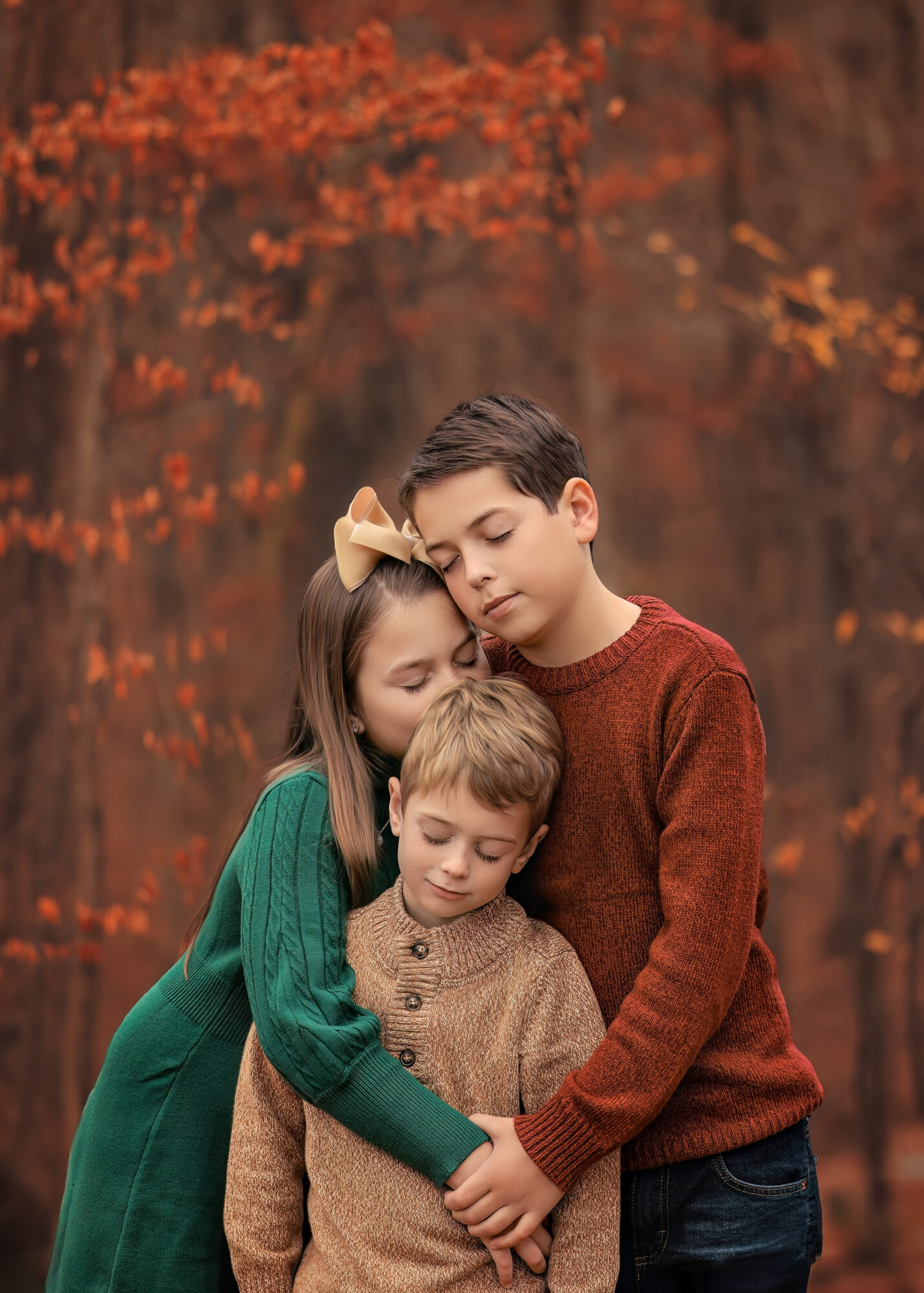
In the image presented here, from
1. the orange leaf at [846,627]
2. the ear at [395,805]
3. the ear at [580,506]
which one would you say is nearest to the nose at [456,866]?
the ear at [395,805]

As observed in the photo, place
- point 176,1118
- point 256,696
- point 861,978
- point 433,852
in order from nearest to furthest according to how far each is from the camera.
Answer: point 433,852 → point 176,1118 → point 861,978 → point 256,696

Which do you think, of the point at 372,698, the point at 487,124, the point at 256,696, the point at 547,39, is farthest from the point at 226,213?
the point at 372,698

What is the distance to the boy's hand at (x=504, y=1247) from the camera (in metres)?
1.31

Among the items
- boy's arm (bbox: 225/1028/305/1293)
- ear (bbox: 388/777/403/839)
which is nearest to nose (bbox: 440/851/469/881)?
ear (bbox: 388/777/403/839)

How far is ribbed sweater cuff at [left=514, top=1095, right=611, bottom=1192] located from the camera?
129 centimetres

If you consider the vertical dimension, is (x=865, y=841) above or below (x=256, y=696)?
below

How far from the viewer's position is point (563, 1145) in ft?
4.26

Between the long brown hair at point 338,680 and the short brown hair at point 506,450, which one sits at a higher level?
the short brown hair at point 506,450

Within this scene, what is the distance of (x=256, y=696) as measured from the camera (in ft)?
11.1

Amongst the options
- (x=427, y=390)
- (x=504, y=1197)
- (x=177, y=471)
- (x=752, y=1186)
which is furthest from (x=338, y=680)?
(x=177, y=471)

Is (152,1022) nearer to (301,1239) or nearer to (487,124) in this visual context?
(301,1239)

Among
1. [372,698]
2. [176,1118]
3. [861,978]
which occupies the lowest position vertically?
[861,978]

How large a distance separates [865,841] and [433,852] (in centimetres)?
216

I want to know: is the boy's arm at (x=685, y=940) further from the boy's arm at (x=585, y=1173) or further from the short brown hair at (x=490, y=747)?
the short brown hair at (x=490, y=747)
